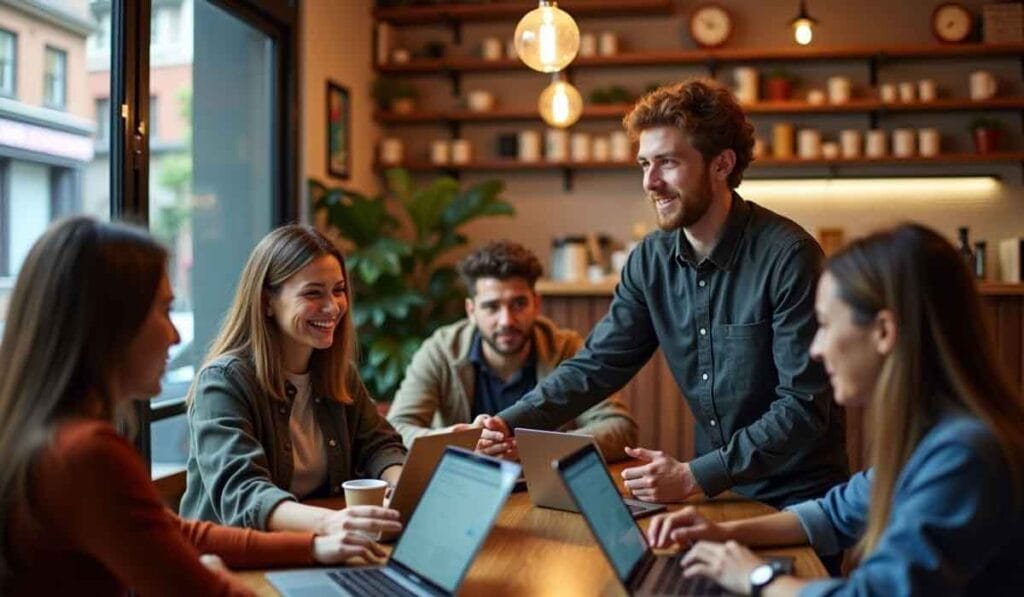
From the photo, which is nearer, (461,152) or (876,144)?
(876,144)

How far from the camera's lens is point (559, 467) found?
4.50 feet

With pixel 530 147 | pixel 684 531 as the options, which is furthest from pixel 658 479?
pixel 530 147

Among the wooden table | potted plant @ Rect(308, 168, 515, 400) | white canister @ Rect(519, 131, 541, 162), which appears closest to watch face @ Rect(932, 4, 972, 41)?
white canister @ Rect(519, 131, 541, 162)

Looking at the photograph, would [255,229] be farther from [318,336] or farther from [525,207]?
[318,336]

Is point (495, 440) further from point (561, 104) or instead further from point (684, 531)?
point (561, 104)

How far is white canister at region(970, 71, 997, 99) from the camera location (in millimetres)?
4816

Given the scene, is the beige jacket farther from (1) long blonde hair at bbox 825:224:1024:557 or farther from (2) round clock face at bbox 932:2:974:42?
(2) round clock face at bbox 932:2:974:42

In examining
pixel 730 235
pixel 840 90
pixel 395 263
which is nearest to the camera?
pixel 730 235

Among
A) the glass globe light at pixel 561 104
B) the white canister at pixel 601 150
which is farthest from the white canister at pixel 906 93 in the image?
the glass globe light at pixel 561 104

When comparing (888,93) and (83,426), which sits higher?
(888,93)

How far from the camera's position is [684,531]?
159cm

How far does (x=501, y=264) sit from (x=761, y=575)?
66.3 inches

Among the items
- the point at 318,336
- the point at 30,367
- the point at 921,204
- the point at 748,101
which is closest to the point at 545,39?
the point at 318,336

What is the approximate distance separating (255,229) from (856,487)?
3.03 meters
